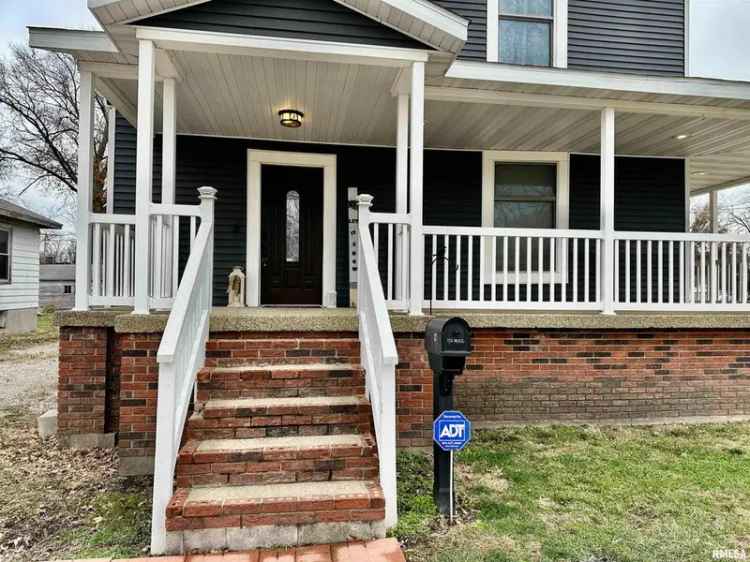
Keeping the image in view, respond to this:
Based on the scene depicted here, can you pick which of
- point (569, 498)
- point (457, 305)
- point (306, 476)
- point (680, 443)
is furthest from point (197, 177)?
point (680, 443)

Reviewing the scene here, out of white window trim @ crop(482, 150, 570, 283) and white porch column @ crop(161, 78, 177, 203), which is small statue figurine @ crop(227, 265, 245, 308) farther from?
white window trim @ crop(482, 150, 570, 283)

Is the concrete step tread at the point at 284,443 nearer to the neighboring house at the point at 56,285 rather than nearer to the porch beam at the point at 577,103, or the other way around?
the porch beam at the point at 577,103

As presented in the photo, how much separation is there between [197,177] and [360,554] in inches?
199

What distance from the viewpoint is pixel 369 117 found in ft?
17.7

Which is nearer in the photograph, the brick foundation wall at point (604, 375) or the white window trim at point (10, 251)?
the brick foundation wall at point (604, 375)

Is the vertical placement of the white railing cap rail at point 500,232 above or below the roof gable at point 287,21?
below

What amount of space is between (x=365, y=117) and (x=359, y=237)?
2072mm

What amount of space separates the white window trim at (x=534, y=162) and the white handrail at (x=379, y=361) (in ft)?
10.0

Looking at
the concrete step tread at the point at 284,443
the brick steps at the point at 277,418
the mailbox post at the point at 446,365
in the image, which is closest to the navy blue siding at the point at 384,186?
the brick steps at the point at 277,418

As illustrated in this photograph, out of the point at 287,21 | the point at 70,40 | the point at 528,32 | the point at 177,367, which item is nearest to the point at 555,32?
the point at 528,32

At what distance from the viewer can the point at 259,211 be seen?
20.1 feet

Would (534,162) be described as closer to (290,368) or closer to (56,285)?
(290,368)

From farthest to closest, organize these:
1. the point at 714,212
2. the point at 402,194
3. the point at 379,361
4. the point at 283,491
A: the point at 714,212
the point at 402,194
the point at 379,361
the point at 283,491

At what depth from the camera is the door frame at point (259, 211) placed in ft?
19.9
